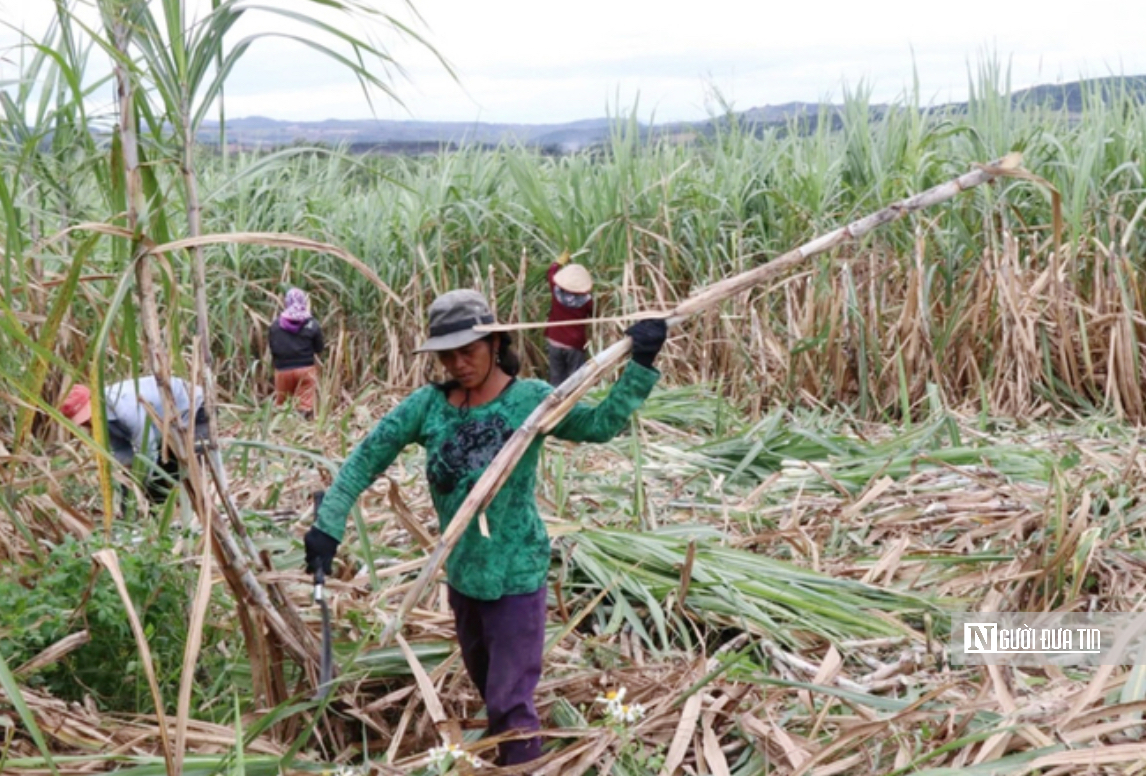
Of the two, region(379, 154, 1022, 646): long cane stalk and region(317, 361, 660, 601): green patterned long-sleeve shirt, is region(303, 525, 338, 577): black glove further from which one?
region(379, 154, 1022, 646): long cane stalk

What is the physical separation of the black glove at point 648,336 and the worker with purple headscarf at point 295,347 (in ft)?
15.9

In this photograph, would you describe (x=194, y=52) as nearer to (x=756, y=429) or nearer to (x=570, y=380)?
(x=570, y=380)

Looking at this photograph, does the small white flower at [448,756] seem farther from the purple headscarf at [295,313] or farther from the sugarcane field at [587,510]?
the purple headscarf at [295,313]

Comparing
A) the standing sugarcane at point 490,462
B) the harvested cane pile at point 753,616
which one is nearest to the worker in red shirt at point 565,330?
the harvested cane pile at point 753,616

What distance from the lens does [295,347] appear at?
7.22 meters

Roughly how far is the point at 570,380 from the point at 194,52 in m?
0.90

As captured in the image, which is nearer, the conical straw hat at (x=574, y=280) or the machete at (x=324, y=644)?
the machete at (x=324, y=644)

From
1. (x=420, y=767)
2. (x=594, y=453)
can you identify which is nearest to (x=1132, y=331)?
(x=594, y=453)

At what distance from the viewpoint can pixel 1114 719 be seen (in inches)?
102

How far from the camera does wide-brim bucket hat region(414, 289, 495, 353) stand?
259 cm
